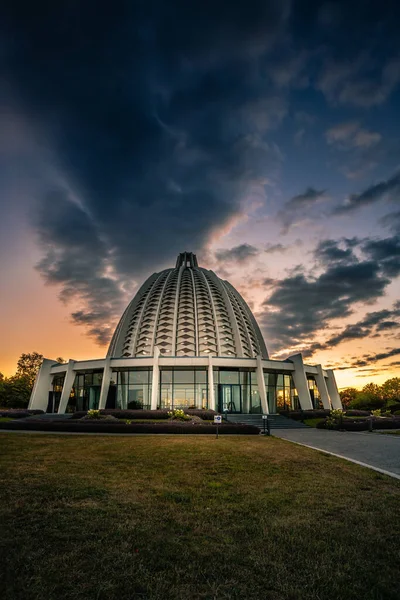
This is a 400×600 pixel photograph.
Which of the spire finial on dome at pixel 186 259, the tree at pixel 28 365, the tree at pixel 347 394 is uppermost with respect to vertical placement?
the spire finial on dome at pixel 186 259

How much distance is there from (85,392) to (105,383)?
7.49 m

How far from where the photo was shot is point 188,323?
6272 cm

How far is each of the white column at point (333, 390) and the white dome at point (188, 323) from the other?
14.1m

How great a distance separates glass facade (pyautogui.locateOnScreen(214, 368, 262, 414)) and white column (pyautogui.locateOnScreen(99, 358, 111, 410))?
1338cm

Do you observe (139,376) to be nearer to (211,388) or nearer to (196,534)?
(211,388)

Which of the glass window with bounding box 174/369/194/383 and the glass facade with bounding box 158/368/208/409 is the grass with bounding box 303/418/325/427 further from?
the glass window with bounding box 174/369/194/383

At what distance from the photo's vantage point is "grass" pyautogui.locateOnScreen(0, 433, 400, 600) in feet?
12.1

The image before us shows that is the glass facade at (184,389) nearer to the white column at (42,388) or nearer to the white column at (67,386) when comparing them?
the white column at (67,386)

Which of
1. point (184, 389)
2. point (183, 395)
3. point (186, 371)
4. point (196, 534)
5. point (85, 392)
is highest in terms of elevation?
point (186, 371)

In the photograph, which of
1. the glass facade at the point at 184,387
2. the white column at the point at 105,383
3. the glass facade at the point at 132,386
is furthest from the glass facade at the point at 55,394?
the glass facade at the point at 184,387

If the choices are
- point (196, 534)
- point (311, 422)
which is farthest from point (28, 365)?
point (196, 534)

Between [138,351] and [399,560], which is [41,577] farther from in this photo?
[138,351]

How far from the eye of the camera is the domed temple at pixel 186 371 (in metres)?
43.4

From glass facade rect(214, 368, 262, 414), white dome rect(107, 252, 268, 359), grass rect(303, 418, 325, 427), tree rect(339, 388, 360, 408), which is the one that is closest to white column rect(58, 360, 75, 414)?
white dome rect(107, 252, 268, 359)
